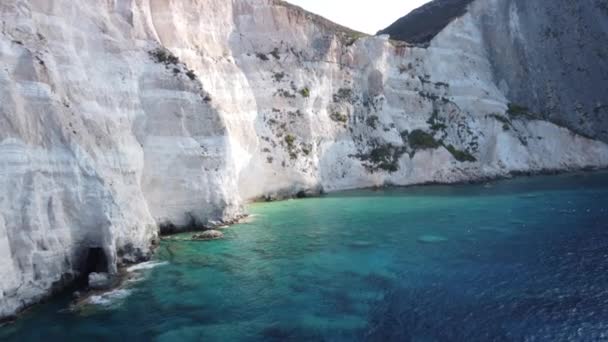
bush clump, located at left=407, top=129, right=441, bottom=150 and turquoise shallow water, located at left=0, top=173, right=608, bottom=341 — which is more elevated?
bush clump, located at left=407, top=129, right=441, bottom=150

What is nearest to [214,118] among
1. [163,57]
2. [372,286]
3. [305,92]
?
[163,57]

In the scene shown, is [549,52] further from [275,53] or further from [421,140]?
[275,53]

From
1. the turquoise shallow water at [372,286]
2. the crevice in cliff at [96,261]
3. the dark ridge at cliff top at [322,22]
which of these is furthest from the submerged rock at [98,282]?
the dark ridge at cliff top at [322,22]

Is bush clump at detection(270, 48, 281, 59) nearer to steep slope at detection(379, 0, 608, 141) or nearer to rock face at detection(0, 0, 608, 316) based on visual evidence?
rock face at detection(0, 0, 608, 316)

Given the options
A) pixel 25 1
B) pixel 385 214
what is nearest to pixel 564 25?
pixel 385 214

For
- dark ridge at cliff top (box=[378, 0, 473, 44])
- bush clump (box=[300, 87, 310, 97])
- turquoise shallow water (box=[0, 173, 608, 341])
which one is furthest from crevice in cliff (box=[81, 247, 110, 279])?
dark ridge at cliff top (box=[378, 0, 473, 44])

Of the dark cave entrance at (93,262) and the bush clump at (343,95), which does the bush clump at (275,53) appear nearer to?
the bush clump at (343,95)
